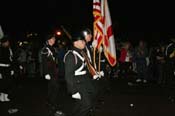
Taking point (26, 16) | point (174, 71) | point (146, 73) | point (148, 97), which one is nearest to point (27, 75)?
point (146, 73)

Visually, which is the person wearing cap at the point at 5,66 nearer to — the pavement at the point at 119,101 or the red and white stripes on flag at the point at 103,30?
the pavement at the point at 119,101

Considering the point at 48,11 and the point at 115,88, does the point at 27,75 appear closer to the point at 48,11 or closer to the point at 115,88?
the point at 115,88

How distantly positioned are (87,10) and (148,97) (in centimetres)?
3868

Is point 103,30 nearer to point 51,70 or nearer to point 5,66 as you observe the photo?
point 51,70

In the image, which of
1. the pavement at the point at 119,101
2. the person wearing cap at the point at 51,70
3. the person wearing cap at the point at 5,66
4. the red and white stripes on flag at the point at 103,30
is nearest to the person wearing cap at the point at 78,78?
the red and white stripes on flag at the point at 103,30

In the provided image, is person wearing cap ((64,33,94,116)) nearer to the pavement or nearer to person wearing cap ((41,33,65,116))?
person wearing cap ((41,33,65,116))

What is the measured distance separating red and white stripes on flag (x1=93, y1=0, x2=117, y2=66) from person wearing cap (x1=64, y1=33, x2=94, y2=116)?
212 cm

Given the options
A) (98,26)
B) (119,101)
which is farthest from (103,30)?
(119,101)

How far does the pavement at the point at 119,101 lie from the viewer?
1162 cm

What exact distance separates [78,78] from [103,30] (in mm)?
2629

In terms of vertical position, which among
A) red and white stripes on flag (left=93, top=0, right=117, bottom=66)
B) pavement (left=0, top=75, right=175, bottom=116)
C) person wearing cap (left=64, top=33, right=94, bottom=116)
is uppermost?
red and white stripes on flag (left=93, top=0, right=117, bottom=66)

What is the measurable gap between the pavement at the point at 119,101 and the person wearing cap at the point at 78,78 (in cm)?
308

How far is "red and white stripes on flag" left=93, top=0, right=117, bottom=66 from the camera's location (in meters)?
10.6

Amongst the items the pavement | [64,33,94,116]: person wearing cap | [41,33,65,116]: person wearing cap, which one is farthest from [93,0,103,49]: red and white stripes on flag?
[64,33,94,116]: person wearing cap
